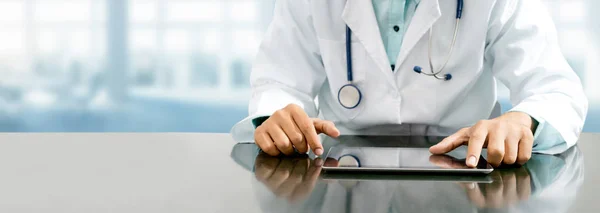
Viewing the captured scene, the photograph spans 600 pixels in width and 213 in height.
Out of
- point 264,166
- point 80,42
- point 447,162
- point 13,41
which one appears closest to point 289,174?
point 264,166

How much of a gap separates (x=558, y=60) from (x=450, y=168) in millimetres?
569

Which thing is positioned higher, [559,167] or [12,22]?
[559,167]

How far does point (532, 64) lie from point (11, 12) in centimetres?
281

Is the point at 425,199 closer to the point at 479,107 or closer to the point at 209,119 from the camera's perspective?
the point at 479,107

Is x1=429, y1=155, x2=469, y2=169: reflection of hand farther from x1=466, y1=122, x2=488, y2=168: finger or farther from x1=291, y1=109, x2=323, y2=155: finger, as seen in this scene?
x1=291, y1=109, x2=323, y2=155: finger

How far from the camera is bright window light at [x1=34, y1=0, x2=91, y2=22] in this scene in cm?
318

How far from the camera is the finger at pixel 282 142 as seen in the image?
89 cm

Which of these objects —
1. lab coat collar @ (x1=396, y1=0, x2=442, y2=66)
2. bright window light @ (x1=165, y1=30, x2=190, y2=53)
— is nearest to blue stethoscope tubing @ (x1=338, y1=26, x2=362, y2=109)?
lab coat collar @ (x1=396, y1=0, x2=442, y2=66)

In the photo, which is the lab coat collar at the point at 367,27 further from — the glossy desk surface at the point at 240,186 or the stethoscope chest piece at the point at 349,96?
the glossy desk surface at the point at 240,186

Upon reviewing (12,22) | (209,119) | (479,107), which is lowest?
(209,119)

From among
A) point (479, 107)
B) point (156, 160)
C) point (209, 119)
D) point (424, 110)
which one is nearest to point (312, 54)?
point (424, 110)

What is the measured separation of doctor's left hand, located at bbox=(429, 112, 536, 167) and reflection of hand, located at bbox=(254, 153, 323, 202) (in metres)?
0.18

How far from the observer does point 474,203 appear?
0.59 m

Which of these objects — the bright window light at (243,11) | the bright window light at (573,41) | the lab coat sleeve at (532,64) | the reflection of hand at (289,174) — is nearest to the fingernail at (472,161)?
the reflection of hand at (289,174)
